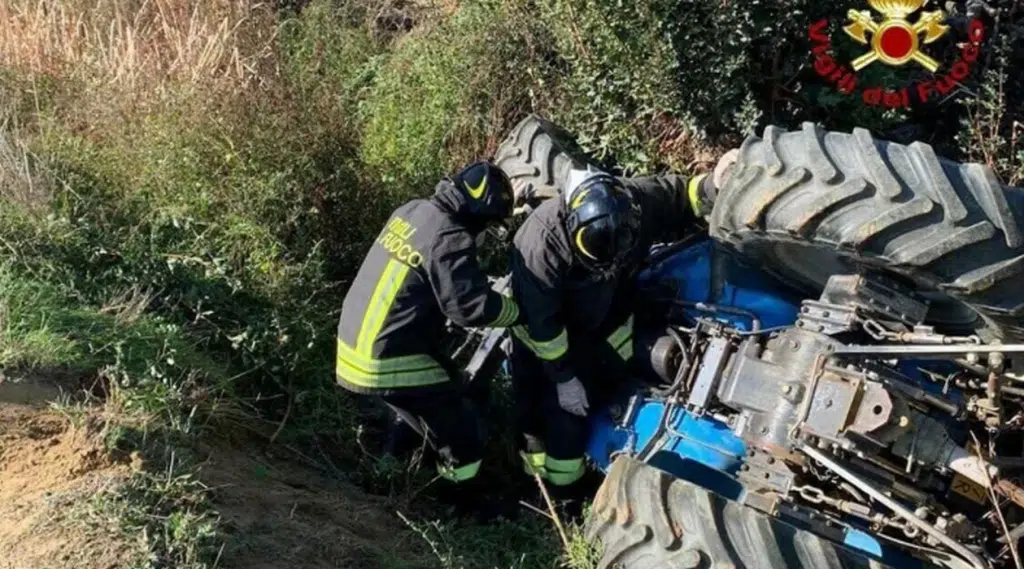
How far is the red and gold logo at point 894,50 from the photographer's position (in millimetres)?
5324

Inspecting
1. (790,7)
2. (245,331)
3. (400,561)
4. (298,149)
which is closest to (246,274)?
(245,331)

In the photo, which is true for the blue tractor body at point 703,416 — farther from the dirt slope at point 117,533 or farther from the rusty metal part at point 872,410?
the dirt slope at point 117,533

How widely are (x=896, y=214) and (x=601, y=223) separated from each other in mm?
1322

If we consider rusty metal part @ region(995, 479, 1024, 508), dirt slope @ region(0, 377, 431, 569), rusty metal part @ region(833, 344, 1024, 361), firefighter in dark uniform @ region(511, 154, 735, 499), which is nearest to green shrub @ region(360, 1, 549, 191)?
firefighter in dark uniform @ region(511, 154, 735, 499)

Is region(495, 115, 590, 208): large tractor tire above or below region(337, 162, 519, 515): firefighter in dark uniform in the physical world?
above

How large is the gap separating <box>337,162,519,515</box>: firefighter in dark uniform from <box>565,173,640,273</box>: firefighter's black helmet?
411 millimetres

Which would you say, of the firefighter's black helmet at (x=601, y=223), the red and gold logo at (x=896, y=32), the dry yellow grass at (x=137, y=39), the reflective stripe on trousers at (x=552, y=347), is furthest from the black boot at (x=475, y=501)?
the dry yellow grass at (x=137, y=39)

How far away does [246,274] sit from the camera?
5.70 meters

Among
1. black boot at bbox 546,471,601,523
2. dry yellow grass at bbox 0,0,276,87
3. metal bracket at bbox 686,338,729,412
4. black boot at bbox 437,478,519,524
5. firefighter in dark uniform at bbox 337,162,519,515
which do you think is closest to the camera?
metal bracket at bbox 686,338,729,412

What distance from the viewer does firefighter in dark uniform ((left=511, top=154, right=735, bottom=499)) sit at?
4391mm

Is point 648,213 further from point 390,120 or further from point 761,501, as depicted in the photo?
point 390,120

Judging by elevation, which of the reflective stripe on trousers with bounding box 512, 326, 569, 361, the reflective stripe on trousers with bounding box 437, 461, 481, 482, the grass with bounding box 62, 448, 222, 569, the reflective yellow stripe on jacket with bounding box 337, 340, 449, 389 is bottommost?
the grass with bounding box 62, 448, 222, 569

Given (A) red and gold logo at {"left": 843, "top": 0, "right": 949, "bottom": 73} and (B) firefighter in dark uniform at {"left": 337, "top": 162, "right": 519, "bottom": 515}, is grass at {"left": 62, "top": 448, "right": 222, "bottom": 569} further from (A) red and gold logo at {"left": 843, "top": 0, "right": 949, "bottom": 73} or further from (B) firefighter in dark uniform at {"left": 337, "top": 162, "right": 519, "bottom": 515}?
(A) red and gold logo at {"left": 843, "top": 0, "right": 949, "bottom": 73}

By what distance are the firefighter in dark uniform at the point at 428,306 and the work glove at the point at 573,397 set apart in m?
0.40
